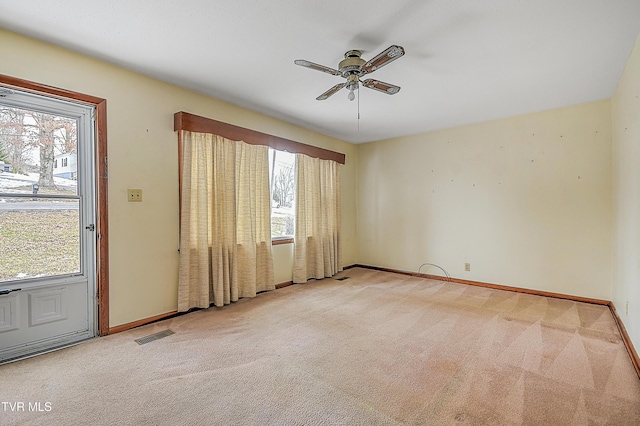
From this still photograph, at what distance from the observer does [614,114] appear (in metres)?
3.35

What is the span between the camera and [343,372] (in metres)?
2.08

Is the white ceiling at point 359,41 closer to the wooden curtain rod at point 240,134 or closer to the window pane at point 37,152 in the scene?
the wooden curtain rod at point 240,134

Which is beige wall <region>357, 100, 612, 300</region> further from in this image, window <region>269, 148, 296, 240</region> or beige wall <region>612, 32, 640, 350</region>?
window <region>269, 148, 296, 240</region>

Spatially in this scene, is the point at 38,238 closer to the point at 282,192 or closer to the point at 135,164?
the point at 135,164

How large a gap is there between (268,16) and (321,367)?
2485mm

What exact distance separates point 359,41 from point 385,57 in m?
0.39

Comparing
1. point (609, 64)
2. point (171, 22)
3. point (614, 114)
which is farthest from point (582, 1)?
point (171, 22)

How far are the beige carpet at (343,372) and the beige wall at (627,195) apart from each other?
325 mm

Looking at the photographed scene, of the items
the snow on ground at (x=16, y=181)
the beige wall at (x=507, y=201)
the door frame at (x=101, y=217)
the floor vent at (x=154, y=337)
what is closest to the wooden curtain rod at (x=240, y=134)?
the door frame at (x=101, y=217)

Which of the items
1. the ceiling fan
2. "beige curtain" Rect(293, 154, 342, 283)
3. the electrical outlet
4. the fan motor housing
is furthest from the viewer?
"beige curtain" Rect(293, 154, 342, 283)

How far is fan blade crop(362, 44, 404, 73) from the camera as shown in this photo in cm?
195

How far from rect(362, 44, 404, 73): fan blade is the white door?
241 centimetres

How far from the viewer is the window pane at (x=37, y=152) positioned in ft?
7.35

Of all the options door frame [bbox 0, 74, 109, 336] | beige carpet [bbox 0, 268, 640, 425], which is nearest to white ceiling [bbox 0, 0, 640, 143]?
door frame [bbox 0, 74, 109, 336]
